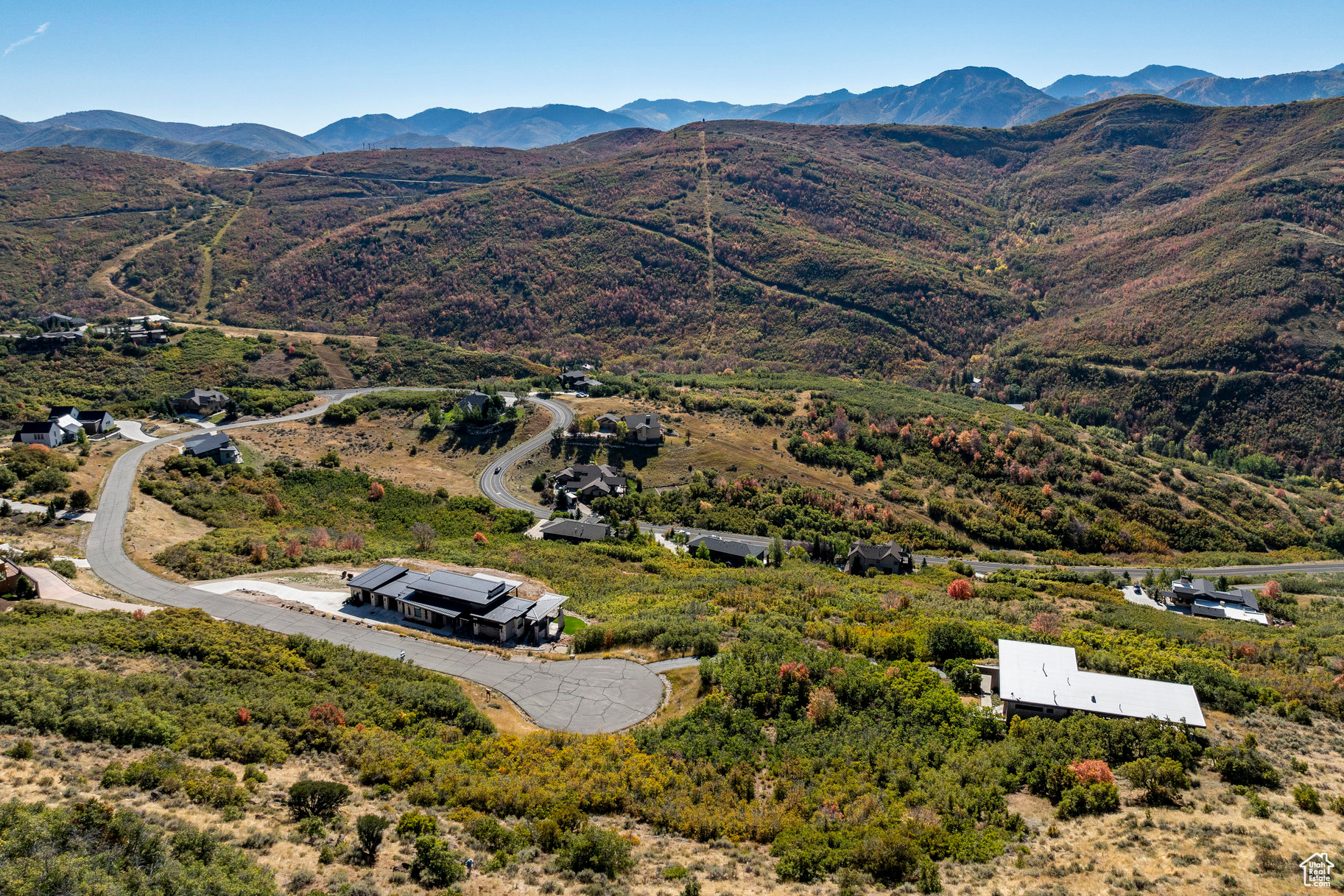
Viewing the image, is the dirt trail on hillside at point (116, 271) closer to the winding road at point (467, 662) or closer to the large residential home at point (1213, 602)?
the winding road at point (467, 662)

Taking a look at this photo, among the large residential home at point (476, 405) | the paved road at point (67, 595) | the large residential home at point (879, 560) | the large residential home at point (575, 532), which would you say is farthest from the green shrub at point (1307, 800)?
the large residential home at point (476, 405)

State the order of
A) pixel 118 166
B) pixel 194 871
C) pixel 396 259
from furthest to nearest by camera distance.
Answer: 1. pixel 118 166
2. pixel 396 259
3. pixel 194 871

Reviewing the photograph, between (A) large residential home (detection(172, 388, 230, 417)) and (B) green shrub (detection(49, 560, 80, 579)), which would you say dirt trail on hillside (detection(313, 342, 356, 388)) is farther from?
(B) green shrub (detection(49, 560, 80, 579))

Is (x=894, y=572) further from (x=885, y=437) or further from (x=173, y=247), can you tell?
(x=173, y=247)

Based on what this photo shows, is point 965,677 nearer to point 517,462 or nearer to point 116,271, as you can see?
point 517,462

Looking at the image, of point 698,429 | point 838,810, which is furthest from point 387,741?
point 698,429

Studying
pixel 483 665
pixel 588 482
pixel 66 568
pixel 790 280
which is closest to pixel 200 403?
pixel 588 482
